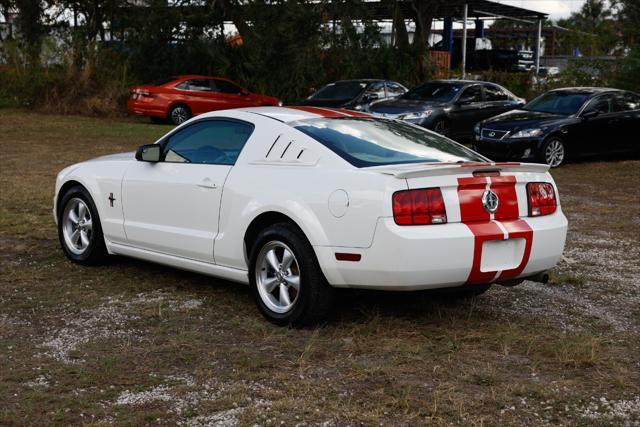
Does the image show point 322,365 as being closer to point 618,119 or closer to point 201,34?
point 618,119

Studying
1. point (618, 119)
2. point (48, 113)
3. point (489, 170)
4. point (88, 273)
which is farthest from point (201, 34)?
point (489, 170)

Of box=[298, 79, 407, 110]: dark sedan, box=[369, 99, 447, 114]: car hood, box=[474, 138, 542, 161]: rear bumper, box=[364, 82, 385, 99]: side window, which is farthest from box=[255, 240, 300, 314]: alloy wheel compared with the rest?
box=[364, 82, 385, 99]: side window

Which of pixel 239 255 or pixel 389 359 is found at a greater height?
pixel 239 255

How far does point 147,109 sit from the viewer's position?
82.7ft

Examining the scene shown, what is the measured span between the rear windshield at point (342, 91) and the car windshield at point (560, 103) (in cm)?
561

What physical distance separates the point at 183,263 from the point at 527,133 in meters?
10.4

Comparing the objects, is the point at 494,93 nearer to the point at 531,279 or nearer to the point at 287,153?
the point at 531,279

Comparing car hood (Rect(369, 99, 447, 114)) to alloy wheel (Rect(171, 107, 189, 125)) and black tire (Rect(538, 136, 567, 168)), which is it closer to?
black tire (Rect(538, 136, 567, 168))

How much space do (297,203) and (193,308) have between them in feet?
4.02

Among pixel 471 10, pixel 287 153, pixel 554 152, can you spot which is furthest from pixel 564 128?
pixel 471 10

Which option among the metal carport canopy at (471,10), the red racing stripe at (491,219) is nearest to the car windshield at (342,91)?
the metal carport canopy at (471,10)

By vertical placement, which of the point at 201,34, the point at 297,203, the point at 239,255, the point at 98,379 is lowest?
the point at 98,379

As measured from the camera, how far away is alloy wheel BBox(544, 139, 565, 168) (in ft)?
52.3

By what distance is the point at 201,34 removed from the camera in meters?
29.3
